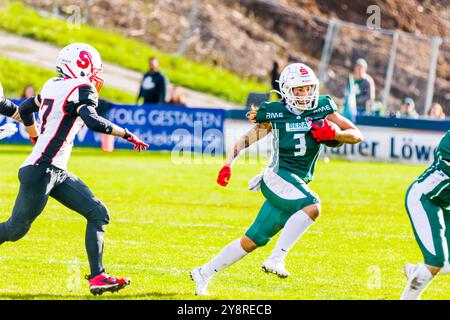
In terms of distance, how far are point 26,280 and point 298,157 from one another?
7.44 feet

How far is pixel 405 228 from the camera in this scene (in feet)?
39.1

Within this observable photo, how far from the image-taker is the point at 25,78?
28406 mm

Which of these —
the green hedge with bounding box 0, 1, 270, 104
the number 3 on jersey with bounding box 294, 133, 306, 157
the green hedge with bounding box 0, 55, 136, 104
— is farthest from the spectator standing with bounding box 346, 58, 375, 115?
the number 3 on jersey with bounding box 294, 133, 306, 157

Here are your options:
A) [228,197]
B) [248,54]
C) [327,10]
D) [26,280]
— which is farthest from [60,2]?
[26,280]

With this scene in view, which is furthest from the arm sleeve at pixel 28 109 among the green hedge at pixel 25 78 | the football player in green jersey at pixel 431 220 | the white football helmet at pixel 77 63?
the green hedge at pixel 25 78

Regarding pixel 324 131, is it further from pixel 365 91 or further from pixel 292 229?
pixel 365 91

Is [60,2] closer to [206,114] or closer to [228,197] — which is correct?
[206,114]

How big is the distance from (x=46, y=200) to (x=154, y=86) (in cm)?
1377

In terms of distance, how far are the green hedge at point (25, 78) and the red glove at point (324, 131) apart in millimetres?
Result: 20728

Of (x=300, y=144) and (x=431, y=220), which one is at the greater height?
(x=300, y=144)

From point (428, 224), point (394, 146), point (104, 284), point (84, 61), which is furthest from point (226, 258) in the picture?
point (394, 146)

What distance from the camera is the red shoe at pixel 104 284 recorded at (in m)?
7.56

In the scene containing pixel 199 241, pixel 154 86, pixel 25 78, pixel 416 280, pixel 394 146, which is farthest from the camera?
pixel 25 78

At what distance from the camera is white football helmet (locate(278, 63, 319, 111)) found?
790 cm
